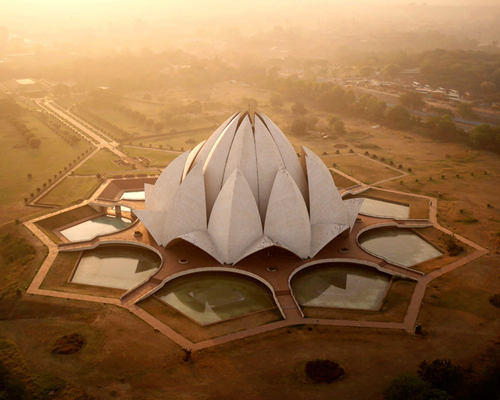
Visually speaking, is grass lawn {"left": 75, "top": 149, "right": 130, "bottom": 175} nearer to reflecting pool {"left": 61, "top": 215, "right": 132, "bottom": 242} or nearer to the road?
the road

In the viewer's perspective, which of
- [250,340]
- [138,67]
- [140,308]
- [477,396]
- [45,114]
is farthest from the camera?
[138,67]

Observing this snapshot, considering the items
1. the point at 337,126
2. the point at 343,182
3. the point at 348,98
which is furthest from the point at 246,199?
the point at 348,98

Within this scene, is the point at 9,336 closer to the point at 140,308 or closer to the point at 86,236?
the point at 140,308

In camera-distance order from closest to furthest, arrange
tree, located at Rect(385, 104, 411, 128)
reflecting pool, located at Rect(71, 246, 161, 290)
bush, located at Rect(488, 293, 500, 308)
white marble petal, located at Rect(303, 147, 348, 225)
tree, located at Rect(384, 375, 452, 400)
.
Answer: tree, located at Rect(384, 375, 452, 400) < bush, located at Rect(488, 293, 500, 308) < reflecting pool, located at Rect(71, 246, 161, 290) < white marble petal, located at Rect(303, 147, 348, 225) < tree, located at Rect(385, 104, 411, 128)

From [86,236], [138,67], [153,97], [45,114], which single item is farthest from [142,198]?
[138,67]

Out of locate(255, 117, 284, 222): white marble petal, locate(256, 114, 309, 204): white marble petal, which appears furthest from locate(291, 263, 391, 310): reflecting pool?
locate(256, 114, 309, 204): white marble petal

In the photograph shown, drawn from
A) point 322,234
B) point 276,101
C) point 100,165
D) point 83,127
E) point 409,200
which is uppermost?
point 276,101

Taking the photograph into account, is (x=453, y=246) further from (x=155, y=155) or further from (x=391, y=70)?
(x=391, y=70)
